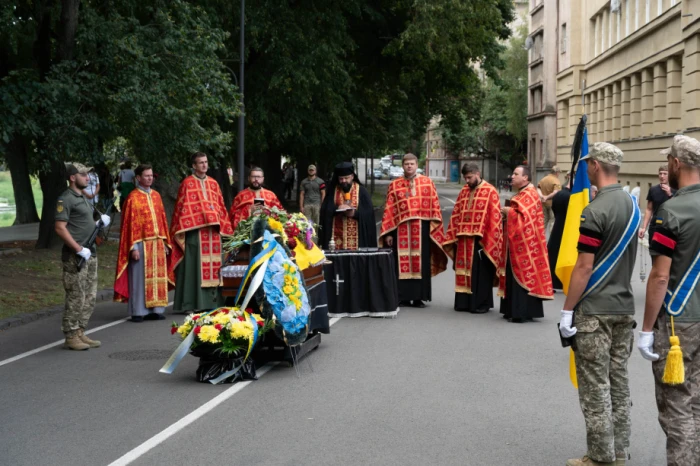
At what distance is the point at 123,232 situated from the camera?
1358 centimetres

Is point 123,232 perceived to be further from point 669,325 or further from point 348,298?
point 669,325

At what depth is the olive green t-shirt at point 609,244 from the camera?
6.04 metres

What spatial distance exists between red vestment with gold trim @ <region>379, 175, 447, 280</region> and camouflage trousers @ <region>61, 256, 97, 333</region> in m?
5.04

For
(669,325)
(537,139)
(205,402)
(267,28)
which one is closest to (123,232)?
(205,402)

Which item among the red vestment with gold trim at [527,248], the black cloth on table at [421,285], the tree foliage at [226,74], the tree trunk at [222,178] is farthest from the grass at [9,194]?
the red vestment with gold trim at [527,248]

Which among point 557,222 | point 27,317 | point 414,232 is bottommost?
point 27,317

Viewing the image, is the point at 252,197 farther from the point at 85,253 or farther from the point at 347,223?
the point at 85,253

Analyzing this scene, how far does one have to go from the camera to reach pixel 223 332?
905 cm

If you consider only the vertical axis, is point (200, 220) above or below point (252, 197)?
below

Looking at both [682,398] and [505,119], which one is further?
[505,119]

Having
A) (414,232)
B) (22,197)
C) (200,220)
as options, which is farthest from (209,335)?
(22,197)

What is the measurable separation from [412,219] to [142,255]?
3895 mm

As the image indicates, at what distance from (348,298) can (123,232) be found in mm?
3131

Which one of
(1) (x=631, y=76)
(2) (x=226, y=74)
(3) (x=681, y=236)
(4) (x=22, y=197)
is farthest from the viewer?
(1) (x=631, y=76)
